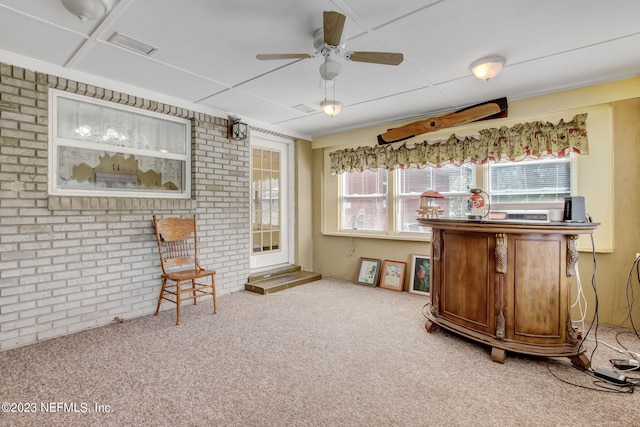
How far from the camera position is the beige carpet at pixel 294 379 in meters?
1.84

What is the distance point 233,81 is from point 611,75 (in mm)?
3722

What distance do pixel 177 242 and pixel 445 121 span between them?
3.44m

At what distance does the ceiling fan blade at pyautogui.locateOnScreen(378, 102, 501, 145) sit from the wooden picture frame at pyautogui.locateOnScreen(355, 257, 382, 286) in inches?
75.3

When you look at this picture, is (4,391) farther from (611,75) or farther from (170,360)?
(611,75)

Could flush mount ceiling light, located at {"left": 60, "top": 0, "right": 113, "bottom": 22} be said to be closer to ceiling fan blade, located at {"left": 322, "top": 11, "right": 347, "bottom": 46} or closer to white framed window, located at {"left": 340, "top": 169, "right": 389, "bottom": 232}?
ceiling fan blade, located at {"left": 322, "top": 11, "right": 347, "bottom": 46}

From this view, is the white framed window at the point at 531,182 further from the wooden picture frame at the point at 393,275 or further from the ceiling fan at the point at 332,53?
the ceiling fan at the point at 332,53

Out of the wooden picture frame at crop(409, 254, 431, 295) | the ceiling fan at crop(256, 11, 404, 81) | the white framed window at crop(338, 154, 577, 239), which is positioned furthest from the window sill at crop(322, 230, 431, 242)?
the ceiling fan at crop(256, 11, 404, 81)

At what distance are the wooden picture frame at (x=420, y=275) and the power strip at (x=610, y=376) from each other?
7.05 ft

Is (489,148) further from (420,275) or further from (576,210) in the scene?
(420,275)

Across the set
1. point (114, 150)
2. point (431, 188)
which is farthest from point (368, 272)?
point (114, 150)

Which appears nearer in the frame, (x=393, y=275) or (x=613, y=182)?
(x=613, y=182)

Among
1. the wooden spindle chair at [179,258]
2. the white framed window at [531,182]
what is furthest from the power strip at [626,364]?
the wooden spindle chair at [179,258]

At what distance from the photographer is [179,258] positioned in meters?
3.70

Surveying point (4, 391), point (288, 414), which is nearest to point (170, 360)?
point (4, 391)
